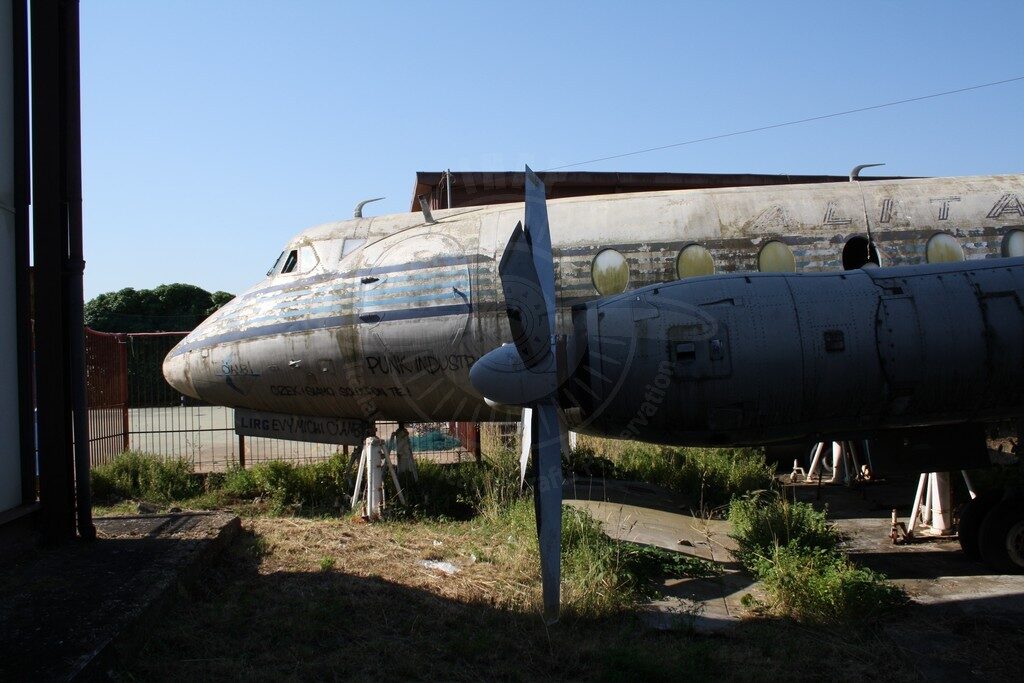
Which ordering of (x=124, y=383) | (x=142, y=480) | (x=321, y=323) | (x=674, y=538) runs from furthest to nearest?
(x=124, y=383), (x=142, y=480), (x=321, y=323), (x=674, y=538)

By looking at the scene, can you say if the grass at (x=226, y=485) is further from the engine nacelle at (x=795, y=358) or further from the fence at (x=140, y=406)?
the engine nacelle at (x=795, y=358)

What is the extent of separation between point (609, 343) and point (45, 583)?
206 inches

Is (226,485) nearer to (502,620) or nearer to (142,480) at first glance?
(142,480)

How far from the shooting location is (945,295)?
254 inches

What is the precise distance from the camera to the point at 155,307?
158 ft

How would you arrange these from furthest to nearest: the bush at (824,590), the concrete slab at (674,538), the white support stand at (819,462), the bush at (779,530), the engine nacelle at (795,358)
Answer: the white support stand at (819,462), the bush at (779,530), the concrete slab at (674,538), the bush at (824,590), the engine nacelle at (795,358)

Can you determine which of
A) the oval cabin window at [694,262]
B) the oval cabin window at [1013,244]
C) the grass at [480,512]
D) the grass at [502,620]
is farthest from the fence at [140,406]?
the oval cabin window at [1013,244]

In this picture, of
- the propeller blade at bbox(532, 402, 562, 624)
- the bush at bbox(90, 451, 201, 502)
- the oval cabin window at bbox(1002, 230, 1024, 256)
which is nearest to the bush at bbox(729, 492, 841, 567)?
the propeller blade at bbox(532, 402, 562, 624)

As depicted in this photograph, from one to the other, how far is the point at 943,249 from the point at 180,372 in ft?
33.1

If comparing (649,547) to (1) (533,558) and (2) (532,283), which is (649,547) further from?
(2) (532,283)

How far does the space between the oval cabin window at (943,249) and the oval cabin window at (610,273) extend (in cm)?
355

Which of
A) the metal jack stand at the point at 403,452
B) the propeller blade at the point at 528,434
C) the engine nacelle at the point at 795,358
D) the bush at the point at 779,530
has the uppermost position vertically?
the engine nacelle at the point at 795,358

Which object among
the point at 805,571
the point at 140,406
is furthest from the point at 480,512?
the point at 140,406

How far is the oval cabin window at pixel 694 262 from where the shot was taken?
979 centimetres
